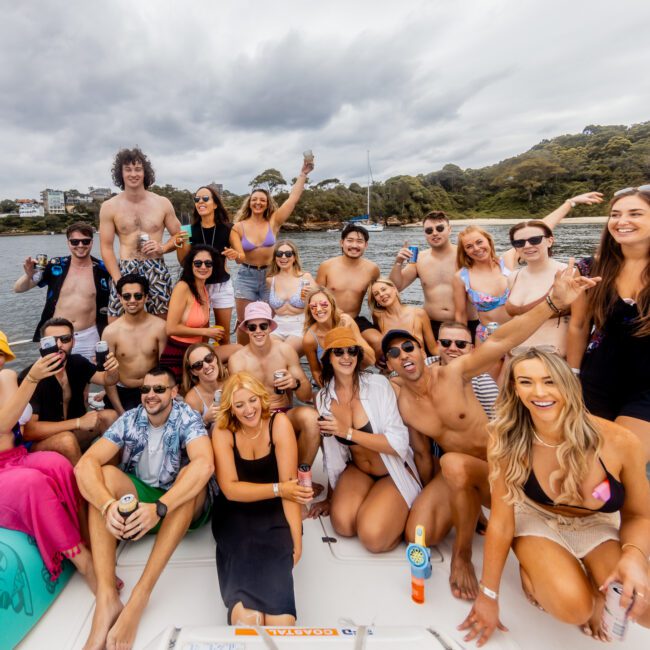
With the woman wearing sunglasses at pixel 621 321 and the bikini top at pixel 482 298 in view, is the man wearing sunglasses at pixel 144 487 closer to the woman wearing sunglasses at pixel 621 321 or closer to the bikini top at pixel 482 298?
the woman wearing sunglasses at pixel 621 321

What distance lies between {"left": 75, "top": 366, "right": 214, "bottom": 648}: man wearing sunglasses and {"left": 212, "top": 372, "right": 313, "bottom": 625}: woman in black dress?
17cm

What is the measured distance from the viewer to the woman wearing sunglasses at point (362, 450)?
2.56 meters

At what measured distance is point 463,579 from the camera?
2.19m

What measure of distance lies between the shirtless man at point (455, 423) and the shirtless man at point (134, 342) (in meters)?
2.35

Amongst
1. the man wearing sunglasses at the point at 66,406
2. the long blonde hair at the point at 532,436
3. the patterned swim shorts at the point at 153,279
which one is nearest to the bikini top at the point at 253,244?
the patterned swim shorts at the point at 153,279

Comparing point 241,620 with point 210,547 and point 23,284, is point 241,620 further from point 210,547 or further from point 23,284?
point 23,284

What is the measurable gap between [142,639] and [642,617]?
2.27 m

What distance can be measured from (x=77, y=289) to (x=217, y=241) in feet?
5.31

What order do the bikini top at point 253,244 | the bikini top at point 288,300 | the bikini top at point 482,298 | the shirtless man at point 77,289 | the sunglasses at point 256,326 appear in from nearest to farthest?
the sunglasses at point 256,326
the bikini top at point 482,298
the shirtless man at point 77,289
the bikini top at point 288,300
the bikini top at point 253,244

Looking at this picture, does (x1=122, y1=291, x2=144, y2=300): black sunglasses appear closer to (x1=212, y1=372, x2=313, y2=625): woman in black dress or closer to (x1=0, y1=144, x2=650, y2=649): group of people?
(x1=0, y1=144, x2=650, y2=649): group of people

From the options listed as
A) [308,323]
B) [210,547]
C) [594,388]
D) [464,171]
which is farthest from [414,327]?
[464,171]

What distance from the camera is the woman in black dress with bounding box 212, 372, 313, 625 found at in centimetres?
199

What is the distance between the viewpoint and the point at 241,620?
1.86 meters

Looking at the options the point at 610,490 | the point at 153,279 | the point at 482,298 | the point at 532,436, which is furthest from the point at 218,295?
the point at 610,490
